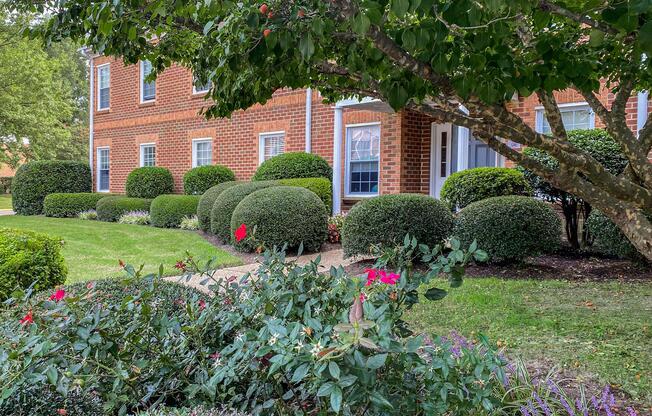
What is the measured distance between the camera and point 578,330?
15.3ft

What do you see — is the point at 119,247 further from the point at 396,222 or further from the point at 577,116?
the point at 577,116

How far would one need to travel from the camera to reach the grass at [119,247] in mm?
8930

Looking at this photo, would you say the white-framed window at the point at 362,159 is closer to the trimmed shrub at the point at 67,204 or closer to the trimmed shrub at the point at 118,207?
the trimmed shrub at the point at 118,207

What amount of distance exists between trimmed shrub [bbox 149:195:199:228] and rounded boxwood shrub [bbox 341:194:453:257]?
22.4ft

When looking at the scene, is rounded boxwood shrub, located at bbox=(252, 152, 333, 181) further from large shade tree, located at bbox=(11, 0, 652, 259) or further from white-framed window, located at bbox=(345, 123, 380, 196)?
large shade tree, located at bbox=(11, 0, 652, 259)

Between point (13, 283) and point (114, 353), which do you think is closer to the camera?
point (114, 353)

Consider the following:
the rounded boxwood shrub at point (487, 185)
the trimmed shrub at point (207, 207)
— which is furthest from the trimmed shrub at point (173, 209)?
the rounded boxwood shrub at point (487, 185)

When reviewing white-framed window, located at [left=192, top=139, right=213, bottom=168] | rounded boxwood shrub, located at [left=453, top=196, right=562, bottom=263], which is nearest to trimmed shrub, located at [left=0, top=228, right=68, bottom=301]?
rounded boxwood shrub, located at [left=453, top=196, right=562, bottom=263]

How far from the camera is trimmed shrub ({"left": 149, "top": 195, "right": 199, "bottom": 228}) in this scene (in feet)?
45.8

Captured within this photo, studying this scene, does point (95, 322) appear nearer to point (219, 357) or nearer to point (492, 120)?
point (219, 357)

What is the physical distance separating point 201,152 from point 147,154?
111 inches

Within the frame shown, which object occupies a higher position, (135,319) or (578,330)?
(135,319)

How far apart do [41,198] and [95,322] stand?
723 inches

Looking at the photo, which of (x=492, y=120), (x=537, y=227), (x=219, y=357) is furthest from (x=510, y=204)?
(x=219, y=357)
